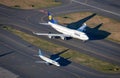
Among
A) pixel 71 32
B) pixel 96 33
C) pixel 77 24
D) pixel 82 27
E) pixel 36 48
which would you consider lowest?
pixel 36 48

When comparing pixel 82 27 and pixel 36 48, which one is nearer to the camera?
pixel 36 48

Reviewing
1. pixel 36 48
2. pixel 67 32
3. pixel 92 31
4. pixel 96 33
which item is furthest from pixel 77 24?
pixel 36 48

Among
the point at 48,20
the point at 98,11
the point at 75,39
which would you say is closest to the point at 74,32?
the point at 75,39

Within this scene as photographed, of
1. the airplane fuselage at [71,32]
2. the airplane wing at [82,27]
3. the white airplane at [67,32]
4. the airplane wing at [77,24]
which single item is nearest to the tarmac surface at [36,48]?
the white airplane at [67,32]

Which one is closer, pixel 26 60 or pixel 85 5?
pixel 26 60

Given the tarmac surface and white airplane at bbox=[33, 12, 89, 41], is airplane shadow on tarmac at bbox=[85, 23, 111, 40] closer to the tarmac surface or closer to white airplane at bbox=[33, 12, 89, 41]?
the tarmac surface

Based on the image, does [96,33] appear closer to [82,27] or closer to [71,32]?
[82,27]

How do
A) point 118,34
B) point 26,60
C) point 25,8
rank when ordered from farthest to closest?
point 25,8
point 118,34
point 26,60

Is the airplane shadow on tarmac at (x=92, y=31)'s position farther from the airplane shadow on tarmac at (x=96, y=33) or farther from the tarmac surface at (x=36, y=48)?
the tarmac surface at (x=36, y=48)

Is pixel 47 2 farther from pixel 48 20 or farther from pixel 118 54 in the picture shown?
pixel 118 54
